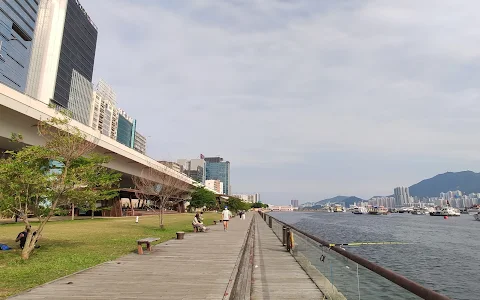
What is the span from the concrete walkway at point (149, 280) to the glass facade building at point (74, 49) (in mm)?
140293

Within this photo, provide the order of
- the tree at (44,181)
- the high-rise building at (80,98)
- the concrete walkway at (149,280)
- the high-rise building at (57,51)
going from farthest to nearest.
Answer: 1. the high-rise building at (80,98)
2. the high-rise building at (57,51)
3. the tree at (44,181)
4. the concrete walkway at (149,280)

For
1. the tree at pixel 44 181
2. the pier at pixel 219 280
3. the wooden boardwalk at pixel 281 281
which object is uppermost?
the tree at pixel 44 181

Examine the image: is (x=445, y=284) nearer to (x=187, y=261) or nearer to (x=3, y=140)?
(x=187, y=261)

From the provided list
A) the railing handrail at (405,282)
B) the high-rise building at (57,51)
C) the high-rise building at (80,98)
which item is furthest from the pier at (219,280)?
the high-rise building at (80,98)

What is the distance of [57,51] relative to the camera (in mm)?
135625

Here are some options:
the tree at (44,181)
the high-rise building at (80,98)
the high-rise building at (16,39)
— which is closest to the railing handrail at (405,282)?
the tree at (44,181)

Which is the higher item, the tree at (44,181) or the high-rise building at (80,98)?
the high-rise building at (80,98)

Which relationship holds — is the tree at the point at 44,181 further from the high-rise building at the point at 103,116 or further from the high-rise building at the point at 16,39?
the high-rise building at the point at 103,116

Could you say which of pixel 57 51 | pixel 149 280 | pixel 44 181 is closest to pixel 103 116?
pixel 57 51

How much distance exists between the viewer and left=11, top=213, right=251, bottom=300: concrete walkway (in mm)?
7004

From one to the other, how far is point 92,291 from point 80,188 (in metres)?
8.07

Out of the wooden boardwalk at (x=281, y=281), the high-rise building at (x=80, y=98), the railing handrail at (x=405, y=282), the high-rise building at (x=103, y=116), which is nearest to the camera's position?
the railing handrail at (x=405, y=282)

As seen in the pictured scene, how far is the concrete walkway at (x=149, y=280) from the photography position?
23.0 ft

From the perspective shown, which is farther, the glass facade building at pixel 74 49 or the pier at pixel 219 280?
the glass facade building at pixel 74 49
